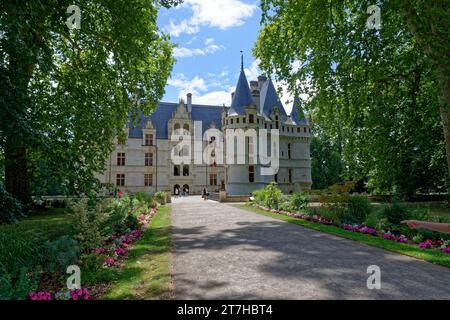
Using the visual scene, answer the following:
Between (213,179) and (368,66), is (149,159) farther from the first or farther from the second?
(368,66)

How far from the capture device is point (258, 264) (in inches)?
259

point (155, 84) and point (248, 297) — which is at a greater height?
point (155, 84)

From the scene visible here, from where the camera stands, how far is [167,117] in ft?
170

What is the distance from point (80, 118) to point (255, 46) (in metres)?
11.5

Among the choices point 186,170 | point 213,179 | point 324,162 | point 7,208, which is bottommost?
point 7,208

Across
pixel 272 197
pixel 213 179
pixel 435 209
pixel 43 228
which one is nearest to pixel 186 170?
pixel 213 179

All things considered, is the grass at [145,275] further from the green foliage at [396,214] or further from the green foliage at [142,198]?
the green foliage at [142,198]

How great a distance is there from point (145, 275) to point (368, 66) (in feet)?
44.5

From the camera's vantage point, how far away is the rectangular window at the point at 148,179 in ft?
159

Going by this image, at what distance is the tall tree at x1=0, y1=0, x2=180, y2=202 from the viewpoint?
7.12 metres

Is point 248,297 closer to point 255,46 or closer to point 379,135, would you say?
point 379,135

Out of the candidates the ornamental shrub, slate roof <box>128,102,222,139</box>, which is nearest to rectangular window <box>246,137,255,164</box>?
the ornamental shrub
